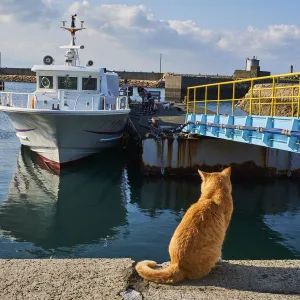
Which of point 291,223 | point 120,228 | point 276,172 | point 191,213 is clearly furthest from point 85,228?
point 276,172

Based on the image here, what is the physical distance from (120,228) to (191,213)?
18.6ft

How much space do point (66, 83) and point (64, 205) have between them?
6.36 metres

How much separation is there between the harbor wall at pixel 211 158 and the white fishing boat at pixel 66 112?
7.45 ft

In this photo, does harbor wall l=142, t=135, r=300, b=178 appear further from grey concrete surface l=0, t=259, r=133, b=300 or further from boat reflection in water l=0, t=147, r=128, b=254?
grey concrete surface l=0, t=259, r=133, b=300

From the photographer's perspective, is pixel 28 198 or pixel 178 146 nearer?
pixel 28 198

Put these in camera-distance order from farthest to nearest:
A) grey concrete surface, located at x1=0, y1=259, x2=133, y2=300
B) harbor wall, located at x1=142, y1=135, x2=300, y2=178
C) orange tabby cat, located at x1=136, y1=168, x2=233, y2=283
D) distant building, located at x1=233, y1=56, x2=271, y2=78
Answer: distant building, located at x1=233, y1=56, x2=271, y2=78
harbor wall, located at x1=142, y1=135, x2=300, y2=178
orange tabby cat, located at x1=136, y1=168, x2=233, y2=283
grey concrete surface, located at x1=0, y1=259, x2=133, y2=300

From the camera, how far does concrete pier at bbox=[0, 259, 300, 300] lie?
388cm

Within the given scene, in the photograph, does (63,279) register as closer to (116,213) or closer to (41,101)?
(116,213)

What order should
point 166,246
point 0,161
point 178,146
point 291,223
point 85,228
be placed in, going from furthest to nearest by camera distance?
point 0,161 < point 178,146 < point 291,223 < point 85,228 < point 166,246

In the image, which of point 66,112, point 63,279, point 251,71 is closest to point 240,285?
point 63,279

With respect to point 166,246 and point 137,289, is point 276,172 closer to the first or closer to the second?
point 166,246

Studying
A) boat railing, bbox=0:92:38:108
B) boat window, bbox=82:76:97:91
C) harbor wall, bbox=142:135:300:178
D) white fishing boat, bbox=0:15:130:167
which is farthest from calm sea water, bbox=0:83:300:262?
boat window, bbox=82:76:97:91

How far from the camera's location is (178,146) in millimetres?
14180

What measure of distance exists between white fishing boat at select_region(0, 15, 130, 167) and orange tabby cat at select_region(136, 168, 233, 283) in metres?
9.92
